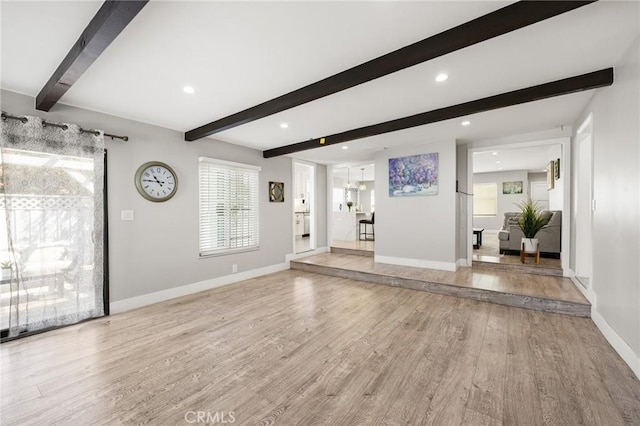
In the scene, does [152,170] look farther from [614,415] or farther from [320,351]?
[614,415]

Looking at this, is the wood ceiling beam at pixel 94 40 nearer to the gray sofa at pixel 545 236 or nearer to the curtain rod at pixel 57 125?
the curtain rod at pixel 57 125

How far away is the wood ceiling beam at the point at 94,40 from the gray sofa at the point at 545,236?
652cm

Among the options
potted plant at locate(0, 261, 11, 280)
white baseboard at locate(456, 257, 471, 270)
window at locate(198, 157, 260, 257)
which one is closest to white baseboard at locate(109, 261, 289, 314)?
window at locate(198, 157, 260, 257)

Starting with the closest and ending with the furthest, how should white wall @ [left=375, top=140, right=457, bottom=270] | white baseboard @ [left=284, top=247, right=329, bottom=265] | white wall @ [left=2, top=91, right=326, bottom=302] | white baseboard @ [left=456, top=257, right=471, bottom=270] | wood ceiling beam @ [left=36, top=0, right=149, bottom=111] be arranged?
wood ceiling beam @ [left=36, top=0, right=149, bottom=111]
white wall @ [left=2, top=91, right=326, bottom=302]
white wall @ [left=375, top=140, right=457, bottom=270]
white baseboard @ [left=456, top=257, right=471, bottom=270]
white baseboard @ [left=284, top=247, right=329, bottom=265]

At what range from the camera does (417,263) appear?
496 cm

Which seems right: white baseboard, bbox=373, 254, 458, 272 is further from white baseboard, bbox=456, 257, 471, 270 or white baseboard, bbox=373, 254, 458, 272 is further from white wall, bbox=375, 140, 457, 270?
white baseboard, bbox=456, 257, 471, 270

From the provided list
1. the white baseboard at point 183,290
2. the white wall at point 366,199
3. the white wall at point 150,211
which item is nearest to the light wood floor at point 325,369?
the white baseboard at point 183,290

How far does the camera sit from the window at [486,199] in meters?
9.66

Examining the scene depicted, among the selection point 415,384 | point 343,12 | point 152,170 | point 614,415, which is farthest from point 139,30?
point 614,415

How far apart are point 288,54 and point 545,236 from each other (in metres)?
5.83

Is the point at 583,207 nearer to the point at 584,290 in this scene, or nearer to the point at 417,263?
the point at 584,290

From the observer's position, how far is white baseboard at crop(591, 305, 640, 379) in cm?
195

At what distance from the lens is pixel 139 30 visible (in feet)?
5.80

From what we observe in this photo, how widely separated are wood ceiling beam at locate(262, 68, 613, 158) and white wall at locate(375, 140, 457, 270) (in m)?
1.55
